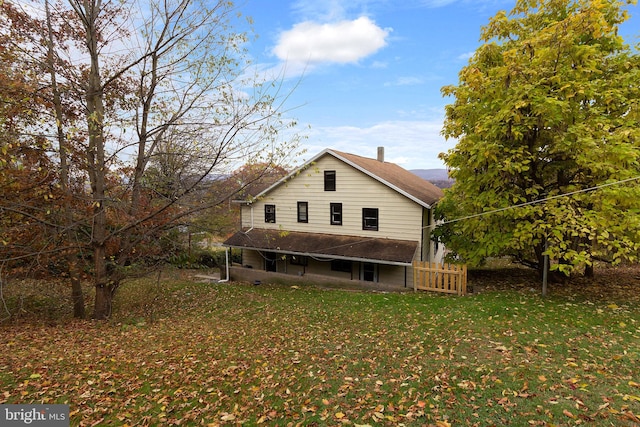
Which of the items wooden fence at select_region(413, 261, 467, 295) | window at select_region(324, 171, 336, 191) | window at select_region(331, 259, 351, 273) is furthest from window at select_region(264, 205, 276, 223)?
wooden fence at select_region(413, 261, 467, 295)

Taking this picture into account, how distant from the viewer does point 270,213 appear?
2111cm

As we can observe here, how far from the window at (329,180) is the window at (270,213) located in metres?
4.18

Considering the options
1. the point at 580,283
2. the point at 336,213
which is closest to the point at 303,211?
the point at 336,213

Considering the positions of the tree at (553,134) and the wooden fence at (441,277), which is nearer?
the tree at (553,134)

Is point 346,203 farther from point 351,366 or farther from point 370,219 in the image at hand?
point 351,366

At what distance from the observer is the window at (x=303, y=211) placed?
19625mm

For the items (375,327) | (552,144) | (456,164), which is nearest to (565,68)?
(552,144)

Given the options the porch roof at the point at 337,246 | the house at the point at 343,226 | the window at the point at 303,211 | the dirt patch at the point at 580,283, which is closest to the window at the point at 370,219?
the house at the point at 343,226

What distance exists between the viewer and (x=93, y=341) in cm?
823

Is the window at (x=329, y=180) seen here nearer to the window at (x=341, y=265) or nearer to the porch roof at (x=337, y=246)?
the porch roof at (x=337, y=246)

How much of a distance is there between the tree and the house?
423 cm

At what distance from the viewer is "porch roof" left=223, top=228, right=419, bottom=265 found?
15578mm

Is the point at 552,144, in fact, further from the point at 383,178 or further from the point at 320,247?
the point at 320,247

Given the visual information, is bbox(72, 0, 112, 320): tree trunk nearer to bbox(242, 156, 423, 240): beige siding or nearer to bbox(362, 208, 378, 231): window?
bbox(242, 156, 423, 240): beige siding
